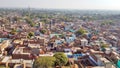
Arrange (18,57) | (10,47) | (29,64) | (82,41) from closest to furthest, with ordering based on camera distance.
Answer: (29,64) → (18,57) → (10,47) → (82,41)

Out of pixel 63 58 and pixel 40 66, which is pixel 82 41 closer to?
pixel 63 58

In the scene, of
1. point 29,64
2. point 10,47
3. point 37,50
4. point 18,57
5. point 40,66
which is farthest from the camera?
point 10,47

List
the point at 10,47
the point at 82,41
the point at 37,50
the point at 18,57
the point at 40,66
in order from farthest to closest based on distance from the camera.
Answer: the point at 82,41, the point at 10,47, the point at 37,50, the point at 18,57, the point at 40,66

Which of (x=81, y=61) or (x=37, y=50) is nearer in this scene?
(x=81, y=61)

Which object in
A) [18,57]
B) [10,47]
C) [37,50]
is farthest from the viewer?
[10,47]

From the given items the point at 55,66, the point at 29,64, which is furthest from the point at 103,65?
the point at 29,64

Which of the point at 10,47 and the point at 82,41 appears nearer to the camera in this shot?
the point at 10,47

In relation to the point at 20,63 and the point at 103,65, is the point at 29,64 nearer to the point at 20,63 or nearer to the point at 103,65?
the point at 20,63

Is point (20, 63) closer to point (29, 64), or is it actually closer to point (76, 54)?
point (29, 64)

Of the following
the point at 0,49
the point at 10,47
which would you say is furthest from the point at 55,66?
the point at 10,47
